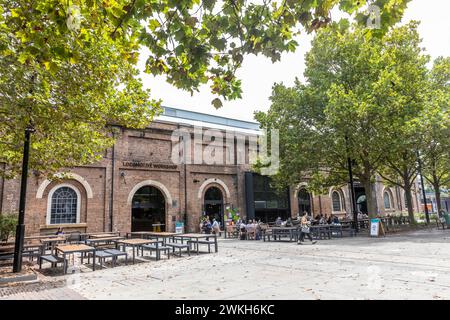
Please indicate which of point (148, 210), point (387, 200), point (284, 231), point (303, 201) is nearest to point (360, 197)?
point (387, 200)

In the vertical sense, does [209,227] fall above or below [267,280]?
above

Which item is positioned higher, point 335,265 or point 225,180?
point 225,180

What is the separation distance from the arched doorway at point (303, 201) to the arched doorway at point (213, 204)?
9.20 m

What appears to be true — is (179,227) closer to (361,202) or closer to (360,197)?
(360,197)

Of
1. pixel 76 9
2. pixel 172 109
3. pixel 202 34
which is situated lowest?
pixel 76 9

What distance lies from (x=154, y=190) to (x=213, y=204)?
529 centimetres

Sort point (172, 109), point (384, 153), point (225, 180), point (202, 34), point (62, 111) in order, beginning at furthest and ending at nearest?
point (172, 109), point (225, 180), point (384, 153), point (62, 111), point (202, 34)

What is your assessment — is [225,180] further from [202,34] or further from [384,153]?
[202,34]

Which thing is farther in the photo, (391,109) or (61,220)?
(61,220)

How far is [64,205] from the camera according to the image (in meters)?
18.7

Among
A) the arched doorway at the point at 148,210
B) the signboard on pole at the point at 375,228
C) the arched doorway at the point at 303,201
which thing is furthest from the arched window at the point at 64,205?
the arched doorway at the point at 303,201

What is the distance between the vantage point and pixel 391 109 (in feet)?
54.9

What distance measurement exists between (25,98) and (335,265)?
9.77 meters
